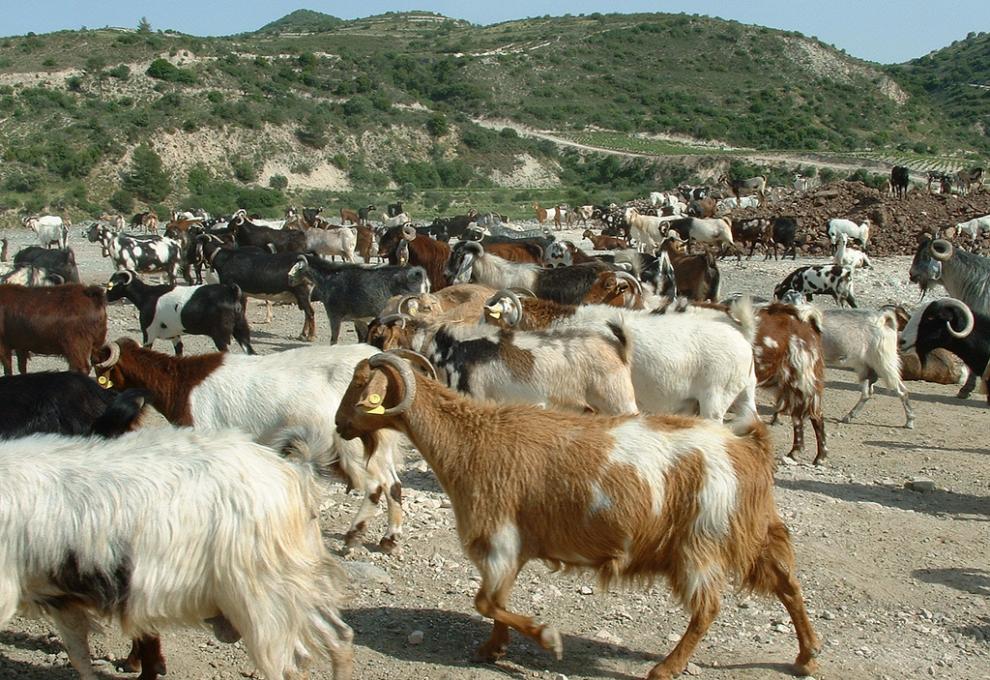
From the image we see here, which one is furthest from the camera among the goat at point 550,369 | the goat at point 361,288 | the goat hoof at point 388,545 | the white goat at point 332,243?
the white goat at point 332,243

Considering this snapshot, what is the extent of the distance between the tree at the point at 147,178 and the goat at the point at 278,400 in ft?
159

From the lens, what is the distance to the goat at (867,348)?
11852mm

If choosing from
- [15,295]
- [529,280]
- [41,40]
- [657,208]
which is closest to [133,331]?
[15,295]

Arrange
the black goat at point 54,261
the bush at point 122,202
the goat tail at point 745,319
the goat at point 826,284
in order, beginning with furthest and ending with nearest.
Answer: the bush at point 122,202 < the black goat at point 54,261 < the goat at point 826,284 < the goat tail at point 745,319

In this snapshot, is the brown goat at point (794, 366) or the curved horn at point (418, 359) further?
the brown goat at point (794, 366)

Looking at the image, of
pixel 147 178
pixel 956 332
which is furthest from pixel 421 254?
pixel 147 178

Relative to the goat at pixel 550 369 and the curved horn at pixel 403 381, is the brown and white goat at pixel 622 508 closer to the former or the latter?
the curved horn at pixel 403 381

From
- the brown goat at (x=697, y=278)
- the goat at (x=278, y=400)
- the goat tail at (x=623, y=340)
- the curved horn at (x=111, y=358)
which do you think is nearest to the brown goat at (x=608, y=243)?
the brown goat at (x=697, y=278)

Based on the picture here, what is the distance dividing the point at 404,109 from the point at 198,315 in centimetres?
6498

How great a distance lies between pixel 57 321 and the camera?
10977mm

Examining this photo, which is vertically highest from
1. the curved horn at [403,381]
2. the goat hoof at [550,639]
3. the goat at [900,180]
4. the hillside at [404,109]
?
the hillside at [404,109]

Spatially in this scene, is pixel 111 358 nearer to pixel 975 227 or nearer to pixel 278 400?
pixel 278 400

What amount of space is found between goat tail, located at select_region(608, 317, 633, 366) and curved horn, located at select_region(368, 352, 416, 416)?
3.03m

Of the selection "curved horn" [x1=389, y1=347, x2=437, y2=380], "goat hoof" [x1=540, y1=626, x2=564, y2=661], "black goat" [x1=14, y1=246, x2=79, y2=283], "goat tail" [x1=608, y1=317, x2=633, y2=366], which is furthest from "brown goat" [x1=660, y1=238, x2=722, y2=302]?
"goat hoof" [x1=540, y1=626, x2=564, y2=661]
